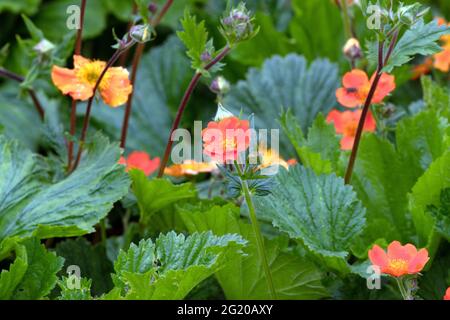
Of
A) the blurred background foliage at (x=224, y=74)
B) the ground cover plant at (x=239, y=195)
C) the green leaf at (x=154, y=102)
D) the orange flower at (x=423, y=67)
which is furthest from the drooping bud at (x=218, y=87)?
the orange flower at (x=423, y=67)

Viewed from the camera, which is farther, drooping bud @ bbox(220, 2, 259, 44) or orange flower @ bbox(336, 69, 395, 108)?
orange flower @ bbox(336, 69, 395, 108)

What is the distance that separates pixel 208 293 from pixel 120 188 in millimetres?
232

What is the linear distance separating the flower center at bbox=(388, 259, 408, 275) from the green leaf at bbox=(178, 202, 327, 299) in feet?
0.61

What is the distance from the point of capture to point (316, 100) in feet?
5.86

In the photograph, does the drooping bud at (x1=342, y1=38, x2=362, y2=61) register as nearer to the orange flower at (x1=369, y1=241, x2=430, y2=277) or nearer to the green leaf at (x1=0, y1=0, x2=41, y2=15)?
the orange flower at (x1=369, y1=241, x2=430, y2=277)

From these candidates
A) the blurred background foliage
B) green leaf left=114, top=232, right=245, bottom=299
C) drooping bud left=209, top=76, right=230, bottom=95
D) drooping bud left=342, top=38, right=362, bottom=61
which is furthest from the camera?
the blurred background foliage

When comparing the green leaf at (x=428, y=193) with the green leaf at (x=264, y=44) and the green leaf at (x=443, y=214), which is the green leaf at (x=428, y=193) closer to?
the green leaf at (x=443, y=214)

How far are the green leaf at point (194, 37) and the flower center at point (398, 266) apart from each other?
400 mm

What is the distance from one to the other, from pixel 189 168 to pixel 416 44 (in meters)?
0.55

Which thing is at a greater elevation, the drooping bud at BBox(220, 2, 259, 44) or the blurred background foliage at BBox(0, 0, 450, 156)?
the blurred background foliage at BBox(0, 0, 450, 156)

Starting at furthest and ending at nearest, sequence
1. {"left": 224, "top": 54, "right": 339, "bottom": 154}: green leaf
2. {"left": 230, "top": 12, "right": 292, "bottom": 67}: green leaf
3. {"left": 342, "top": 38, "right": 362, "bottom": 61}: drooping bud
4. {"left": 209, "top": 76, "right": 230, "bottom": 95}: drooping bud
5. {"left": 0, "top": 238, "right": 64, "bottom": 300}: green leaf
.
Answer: {"left": 230, "top": 12, "right": 292, "bottom": 67}: green leaf < {"left": 224, "top": 54, "right": 339, "bottom": 154}: green leaf < {"left": 342, "top": 38, "right": 362, "bottom": 61}: drooping bud < {"left": 209, "top": 76, "right": 230, "bottom": 95}: drooping bud < {"left": 0, "top": 238, "right": 64, "bottom": 300}: green leaf

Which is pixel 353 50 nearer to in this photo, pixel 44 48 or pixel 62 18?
pixel 44 48

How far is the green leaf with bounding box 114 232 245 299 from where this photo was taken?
1.05 metres

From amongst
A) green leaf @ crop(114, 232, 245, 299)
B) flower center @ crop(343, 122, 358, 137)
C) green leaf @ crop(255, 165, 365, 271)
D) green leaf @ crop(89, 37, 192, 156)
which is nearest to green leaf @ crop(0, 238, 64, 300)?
green leaf @ crop(114, 232, 245, 299)
